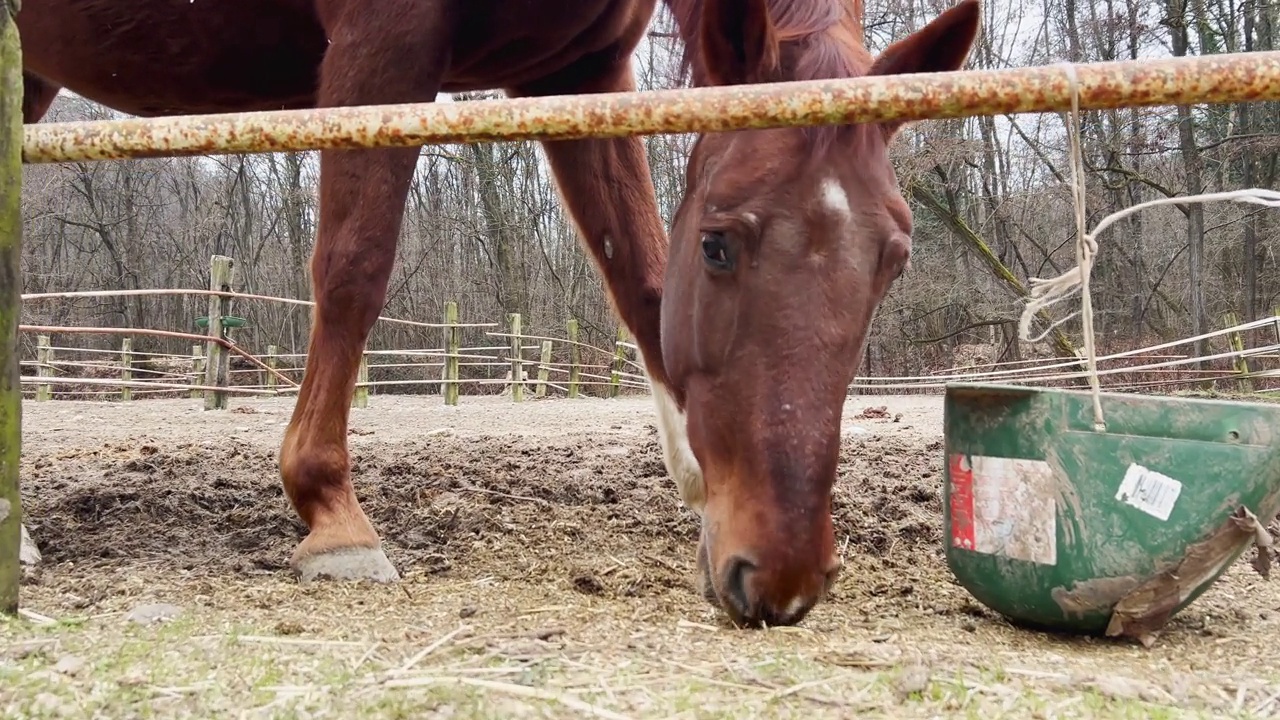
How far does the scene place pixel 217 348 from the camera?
10.5 m

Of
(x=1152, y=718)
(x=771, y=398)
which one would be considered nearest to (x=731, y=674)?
(x=1152, y=718)

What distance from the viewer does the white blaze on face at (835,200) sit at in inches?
71.0

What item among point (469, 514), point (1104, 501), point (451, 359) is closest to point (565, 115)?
point (1104, 501)

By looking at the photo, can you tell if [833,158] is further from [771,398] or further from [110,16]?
[110,16]

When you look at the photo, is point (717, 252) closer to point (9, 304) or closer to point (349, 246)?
point (349, 246)

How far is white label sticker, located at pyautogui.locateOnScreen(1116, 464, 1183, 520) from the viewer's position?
70.5 inches

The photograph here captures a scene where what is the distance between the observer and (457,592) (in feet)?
7.14

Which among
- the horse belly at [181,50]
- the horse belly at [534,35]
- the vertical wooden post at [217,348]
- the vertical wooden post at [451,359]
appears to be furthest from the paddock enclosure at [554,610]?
the vertical wooden post at [451,359]

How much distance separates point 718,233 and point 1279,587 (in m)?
1.88

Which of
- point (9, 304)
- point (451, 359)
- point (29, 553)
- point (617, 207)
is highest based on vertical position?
point (617, 207)

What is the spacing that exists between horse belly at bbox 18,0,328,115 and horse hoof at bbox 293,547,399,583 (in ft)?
5.95

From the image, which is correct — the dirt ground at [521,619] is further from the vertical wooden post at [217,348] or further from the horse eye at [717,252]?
the vertical wooden post at [217,348]

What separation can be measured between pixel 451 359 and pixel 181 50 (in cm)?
998

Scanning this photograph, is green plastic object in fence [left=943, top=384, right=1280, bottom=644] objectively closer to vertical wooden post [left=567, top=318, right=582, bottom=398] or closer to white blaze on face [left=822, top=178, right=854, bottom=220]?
white blaze on face [left=822, top=178, right=854, bottom=220]
